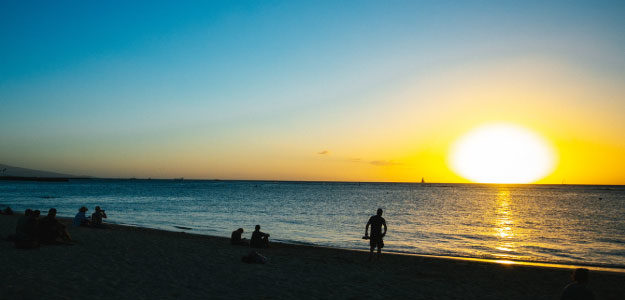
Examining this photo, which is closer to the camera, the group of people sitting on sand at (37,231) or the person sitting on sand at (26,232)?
the person sitting on sand at (26,232)

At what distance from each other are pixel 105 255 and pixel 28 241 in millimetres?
2815

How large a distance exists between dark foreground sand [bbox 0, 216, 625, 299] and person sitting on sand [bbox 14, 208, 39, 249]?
31 centimetres

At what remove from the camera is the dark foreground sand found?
951cm

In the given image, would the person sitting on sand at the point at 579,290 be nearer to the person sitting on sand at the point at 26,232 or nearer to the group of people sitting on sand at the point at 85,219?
the person sitting on sand at the point at 26,232

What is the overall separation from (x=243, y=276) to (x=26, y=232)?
8.73 m

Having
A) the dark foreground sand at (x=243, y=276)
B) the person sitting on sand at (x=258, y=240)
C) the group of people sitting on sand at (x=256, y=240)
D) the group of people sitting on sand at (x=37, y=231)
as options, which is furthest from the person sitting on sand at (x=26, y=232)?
the person sitting on sand at (x=258, y=240)

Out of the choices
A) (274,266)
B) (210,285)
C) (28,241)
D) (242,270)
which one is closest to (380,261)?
(274,266)

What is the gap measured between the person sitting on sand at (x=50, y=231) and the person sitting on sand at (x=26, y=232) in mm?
344

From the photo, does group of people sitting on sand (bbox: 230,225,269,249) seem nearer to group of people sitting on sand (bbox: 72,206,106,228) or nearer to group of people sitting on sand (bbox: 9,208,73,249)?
group of people sitting on sand (bbox: 9,208,73,249)

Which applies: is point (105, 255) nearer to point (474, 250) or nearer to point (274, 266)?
point (274, 266)

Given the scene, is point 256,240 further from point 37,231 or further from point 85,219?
point 85,219

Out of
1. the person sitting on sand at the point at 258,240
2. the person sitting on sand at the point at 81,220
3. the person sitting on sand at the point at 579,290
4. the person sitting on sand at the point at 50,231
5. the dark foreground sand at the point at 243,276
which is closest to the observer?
the person sitting on sand at the point at 579,290

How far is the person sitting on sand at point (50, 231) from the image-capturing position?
14982 millimetres

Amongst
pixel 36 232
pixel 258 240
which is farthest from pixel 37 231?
pixel 258 240
